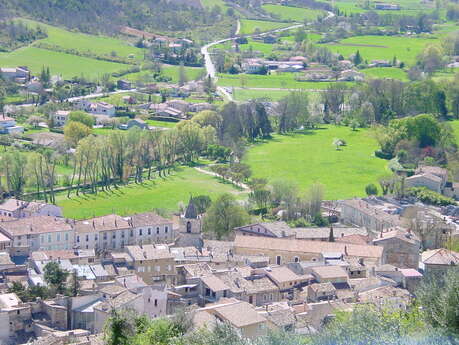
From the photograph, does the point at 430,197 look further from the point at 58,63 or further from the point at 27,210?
the point at 58,63

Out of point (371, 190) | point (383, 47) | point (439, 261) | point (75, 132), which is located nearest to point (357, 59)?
point (383, 47)

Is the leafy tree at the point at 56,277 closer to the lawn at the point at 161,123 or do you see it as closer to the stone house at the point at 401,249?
the stone house at the point at 401,249

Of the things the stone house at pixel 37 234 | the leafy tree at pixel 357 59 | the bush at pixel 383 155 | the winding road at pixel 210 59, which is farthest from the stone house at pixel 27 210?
the leafy tree at pixel 357 59

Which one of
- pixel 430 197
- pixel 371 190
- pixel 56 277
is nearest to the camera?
pixel 56 277

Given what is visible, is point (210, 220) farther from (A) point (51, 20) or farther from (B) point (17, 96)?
(A) point (51, 20)

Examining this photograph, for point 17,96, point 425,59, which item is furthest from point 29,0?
point 425,59
